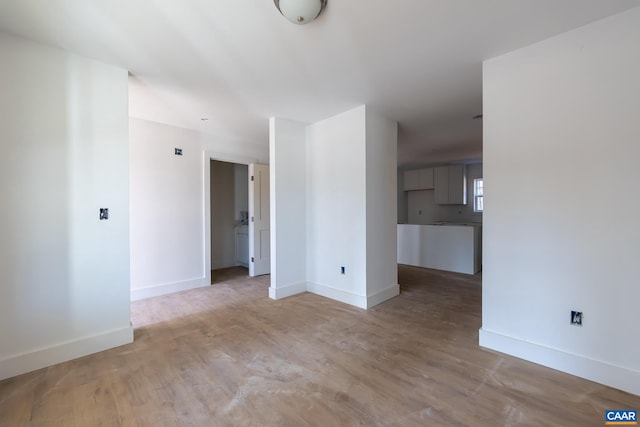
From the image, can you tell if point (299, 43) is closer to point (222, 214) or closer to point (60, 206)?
point (60, 206)

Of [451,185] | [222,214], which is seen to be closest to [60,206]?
[222,214]

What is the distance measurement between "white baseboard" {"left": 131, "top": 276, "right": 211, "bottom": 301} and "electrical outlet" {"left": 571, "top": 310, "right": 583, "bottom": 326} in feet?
14.5

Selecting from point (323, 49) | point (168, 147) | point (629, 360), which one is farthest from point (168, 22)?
point (629, 360)

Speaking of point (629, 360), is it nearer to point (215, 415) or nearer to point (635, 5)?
point (635, 5)

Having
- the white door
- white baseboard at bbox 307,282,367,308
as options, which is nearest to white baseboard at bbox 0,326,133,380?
white baseboard at bbox 307,282,367,308

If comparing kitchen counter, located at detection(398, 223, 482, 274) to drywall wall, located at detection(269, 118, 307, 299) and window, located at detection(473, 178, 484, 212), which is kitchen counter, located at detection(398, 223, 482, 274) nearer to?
window, located at detection(473, 178, 484, 212)

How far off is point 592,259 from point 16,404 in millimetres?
3925

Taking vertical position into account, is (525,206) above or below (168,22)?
below

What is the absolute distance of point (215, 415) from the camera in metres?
1.52

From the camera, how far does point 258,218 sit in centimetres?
478

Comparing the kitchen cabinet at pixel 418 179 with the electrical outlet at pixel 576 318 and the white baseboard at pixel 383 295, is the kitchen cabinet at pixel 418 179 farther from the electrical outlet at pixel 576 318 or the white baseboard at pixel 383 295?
the electrical outlet at pixel 576 318

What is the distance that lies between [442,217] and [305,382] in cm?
714

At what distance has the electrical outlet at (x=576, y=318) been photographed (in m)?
1.86

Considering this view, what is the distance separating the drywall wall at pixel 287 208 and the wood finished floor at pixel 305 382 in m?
0.87
